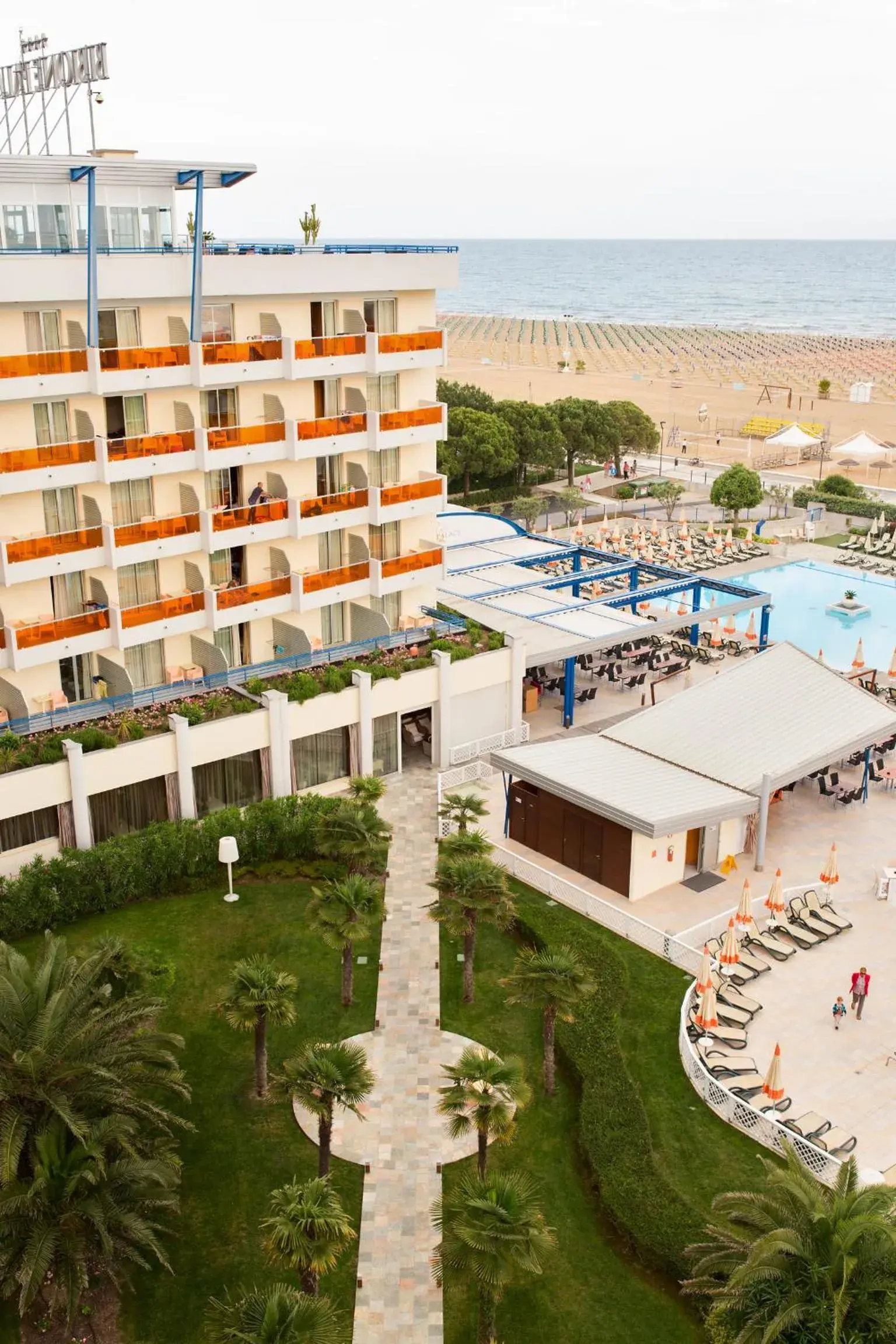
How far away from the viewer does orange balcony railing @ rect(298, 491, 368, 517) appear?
3772cm

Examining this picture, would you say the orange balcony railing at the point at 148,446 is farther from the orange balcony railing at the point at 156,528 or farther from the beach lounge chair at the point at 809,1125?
the beach lounge chair at the point at 809,1125

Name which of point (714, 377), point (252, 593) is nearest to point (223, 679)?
point (252, 593)

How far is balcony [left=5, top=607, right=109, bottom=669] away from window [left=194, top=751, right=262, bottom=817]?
441 centimetres

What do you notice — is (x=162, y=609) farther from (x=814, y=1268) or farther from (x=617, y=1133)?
(x=814, y=1268)

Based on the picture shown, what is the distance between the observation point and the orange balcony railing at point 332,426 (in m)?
36.6

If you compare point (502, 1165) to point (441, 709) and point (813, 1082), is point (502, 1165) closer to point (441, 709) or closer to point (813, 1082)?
point (813, 1082)

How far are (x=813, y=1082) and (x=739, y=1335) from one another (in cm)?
948

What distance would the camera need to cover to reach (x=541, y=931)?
2973 centimetres

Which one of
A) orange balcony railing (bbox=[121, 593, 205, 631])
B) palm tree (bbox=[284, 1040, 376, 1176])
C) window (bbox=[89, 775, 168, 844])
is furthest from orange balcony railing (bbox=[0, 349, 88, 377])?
palm tree (bbox=[284, 1040, 376, 1176])

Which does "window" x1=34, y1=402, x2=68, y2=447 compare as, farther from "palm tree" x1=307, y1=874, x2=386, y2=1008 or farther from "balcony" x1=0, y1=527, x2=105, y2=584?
"palm tree" x1=307, y1=874, x2=386, y2=1008

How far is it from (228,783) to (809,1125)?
18.2 meters

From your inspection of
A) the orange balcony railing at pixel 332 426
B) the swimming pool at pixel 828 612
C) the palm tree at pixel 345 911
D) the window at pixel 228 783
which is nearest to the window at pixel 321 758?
the window at pixel 228 783

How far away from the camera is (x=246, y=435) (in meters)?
35.5

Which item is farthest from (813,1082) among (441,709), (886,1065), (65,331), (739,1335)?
(65,331)
